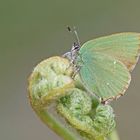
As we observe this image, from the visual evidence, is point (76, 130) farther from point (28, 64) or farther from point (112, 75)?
point (28, 64)

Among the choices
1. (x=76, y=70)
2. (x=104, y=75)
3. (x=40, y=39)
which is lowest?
(x=40, y=39)

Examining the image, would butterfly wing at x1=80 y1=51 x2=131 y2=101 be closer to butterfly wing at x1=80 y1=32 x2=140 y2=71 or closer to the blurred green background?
butterfly wing at x1=80 y1=32 x2=140 y2=71

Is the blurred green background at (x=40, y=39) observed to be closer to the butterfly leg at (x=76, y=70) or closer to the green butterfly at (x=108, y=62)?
the green butterfly at (x=108, y=62)

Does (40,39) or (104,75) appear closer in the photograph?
(104,75)

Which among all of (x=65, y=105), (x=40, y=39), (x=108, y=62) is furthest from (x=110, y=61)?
(x=40, y=39)

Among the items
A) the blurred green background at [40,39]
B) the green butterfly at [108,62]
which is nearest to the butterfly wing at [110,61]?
the green butterfly at [108,62]

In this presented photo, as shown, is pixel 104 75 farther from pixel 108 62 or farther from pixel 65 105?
pixel 65 105

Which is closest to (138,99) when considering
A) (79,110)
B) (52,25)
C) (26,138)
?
(26,138)
